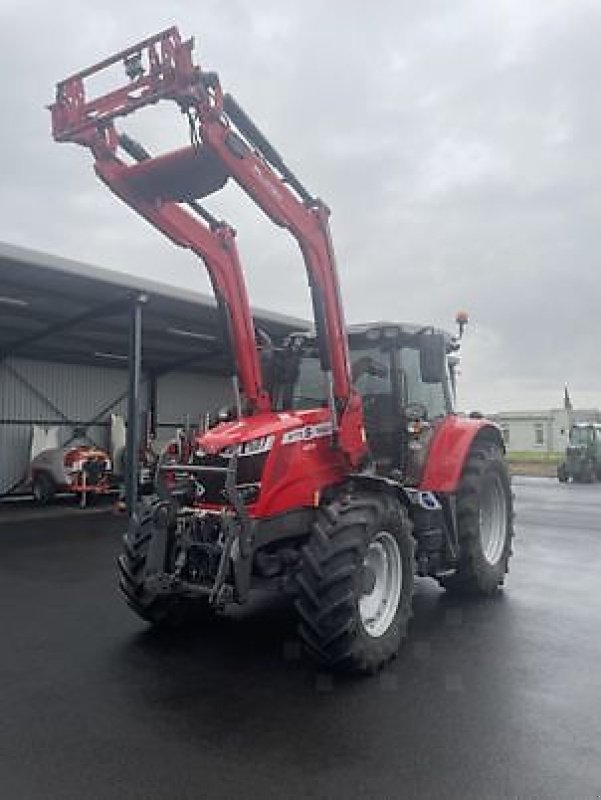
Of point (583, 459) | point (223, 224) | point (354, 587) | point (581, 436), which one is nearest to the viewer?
point (354, 587)

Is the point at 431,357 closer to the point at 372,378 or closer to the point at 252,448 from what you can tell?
the point at 372,378

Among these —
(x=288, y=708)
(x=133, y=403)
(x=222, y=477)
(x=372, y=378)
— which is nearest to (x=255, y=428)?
(x=222, y=477)

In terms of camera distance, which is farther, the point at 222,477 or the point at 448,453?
the point at 448,453

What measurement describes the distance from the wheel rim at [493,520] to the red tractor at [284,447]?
0.77 meters

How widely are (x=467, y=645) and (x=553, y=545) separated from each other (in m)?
5.62

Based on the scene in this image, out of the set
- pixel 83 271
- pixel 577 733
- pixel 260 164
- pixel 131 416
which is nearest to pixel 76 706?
pixel 577 733

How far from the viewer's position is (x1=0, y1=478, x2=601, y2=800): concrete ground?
3.38 meters

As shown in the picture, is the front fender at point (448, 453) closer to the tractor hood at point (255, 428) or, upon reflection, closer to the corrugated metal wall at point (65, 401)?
the tractor hood at point (255, 428)

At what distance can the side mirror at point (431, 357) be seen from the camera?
604cm

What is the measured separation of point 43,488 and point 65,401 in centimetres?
283

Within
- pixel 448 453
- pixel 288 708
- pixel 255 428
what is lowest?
pixel 288 708

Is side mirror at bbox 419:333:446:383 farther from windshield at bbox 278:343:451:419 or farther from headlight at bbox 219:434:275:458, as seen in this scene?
headlight at bbox 219:434:275:458

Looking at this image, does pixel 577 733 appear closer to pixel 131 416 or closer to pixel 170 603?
pixel 170 603

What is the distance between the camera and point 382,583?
536cm
